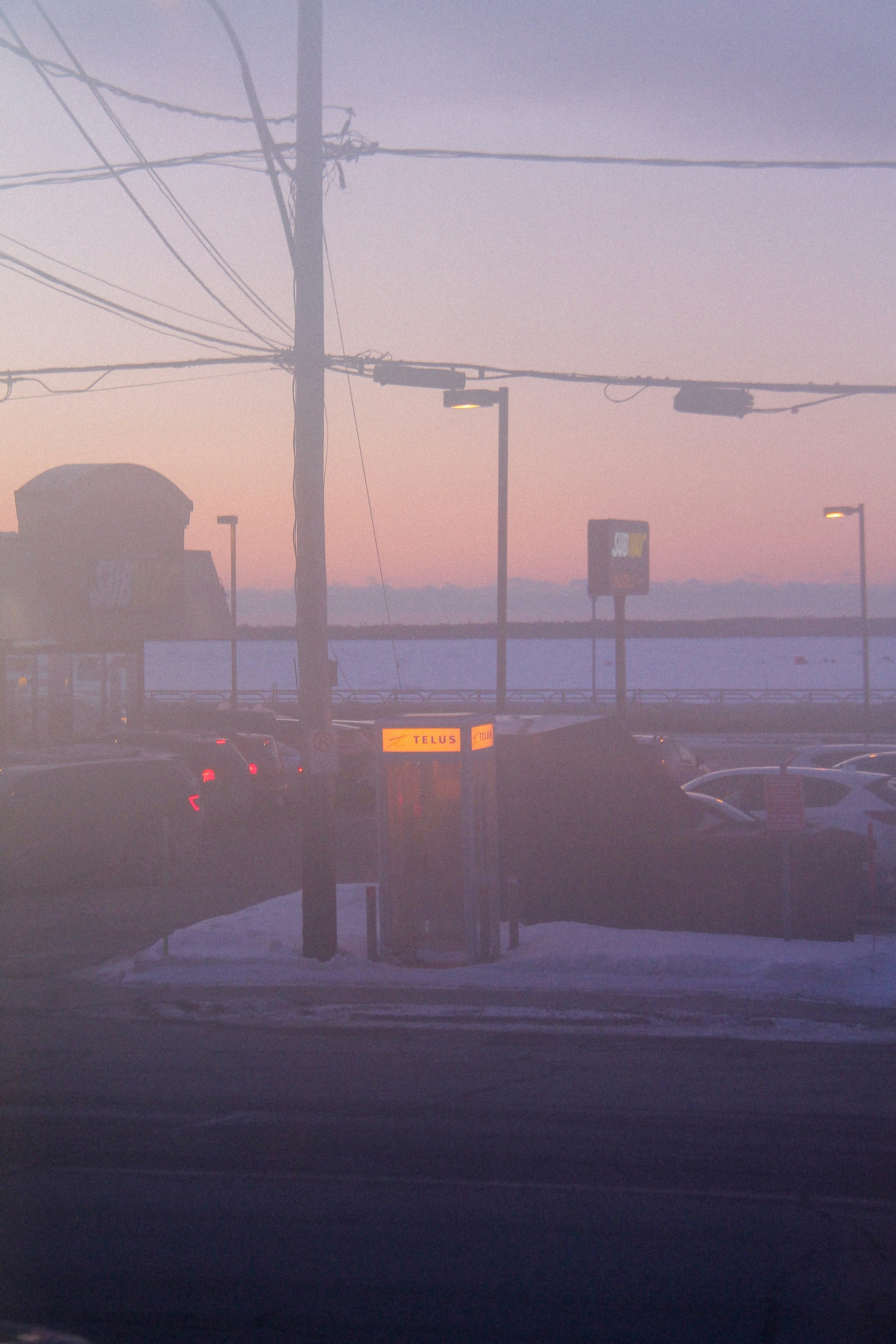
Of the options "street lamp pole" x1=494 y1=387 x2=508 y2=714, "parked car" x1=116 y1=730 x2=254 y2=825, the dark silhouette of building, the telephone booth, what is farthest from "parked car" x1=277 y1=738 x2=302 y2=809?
the telephone booth

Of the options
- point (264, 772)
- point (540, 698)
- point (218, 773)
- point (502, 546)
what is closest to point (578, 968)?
point (218, 773)

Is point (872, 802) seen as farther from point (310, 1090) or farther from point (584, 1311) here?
point (584, 1311)

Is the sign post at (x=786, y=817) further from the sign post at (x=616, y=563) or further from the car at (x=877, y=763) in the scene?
the sign post at (x=616, y=563)

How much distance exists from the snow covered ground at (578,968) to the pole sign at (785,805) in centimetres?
105

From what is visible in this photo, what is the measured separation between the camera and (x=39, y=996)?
9578 millimetres

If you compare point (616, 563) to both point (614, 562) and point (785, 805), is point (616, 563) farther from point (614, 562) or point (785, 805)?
point (785, 805)

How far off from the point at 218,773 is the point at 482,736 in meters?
8.21

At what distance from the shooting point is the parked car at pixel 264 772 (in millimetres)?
20344

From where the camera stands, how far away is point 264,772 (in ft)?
66.9

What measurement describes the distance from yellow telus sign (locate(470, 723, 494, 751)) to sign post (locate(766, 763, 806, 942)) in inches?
98.9

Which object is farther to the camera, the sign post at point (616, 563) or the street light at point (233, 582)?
the street light at point (233, 582)

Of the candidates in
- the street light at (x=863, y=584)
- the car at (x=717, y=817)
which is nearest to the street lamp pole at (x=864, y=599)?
the street light at (x=863, y=584)

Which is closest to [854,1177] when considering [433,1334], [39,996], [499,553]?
[433,1334]

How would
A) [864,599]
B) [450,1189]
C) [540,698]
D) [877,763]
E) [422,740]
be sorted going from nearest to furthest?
[450,1189] < [422,740] < [877,763] < [864,599] < [540,698]
